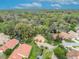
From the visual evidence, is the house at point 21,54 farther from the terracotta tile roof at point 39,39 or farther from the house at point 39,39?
the terracotta tile roof at point 39,39

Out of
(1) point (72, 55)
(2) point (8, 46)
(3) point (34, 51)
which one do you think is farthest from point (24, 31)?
(1) point (72, 55)

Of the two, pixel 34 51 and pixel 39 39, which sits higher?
pixel 34 51

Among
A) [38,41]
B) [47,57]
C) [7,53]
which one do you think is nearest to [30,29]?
[38,41]

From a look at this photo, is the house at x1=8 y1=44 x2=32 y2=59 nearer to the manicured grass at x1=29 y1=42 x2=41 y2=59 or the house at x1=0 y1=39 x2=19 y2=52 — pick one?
the manicured grass at x1=29 y1=42 x2=41 y2=59

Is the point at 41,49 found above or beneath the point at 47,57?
beneath

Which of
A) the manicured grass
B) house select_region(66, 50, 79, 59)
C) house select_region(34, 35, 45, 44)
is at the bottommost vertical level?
house select_region(34, 35, 45, 44)

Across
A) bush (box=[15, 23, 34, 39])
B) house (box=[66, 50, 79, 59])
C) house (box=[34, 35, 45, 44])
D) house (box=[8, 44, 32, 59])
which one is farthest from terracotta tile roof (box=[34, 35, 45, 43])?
house (box=[66, 50, 79, 59])

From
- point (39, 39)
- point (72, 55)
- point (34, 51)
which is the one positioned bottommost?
point (39, 39)

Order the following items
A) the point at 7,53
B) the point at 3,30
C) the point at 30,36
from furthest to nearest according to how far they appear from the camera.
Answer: the point at 3,30, the point at 30,36, the point at 7,53

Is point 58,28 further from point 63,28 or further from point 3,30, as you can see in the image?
point 3,30

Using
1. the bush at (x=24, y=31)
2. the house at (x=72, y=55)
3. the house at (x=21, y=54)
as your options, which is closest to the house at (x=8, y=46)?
the house at (x=21, y=54)

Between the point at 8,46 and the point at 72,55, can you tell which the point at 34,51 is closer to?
the point at 8,46
